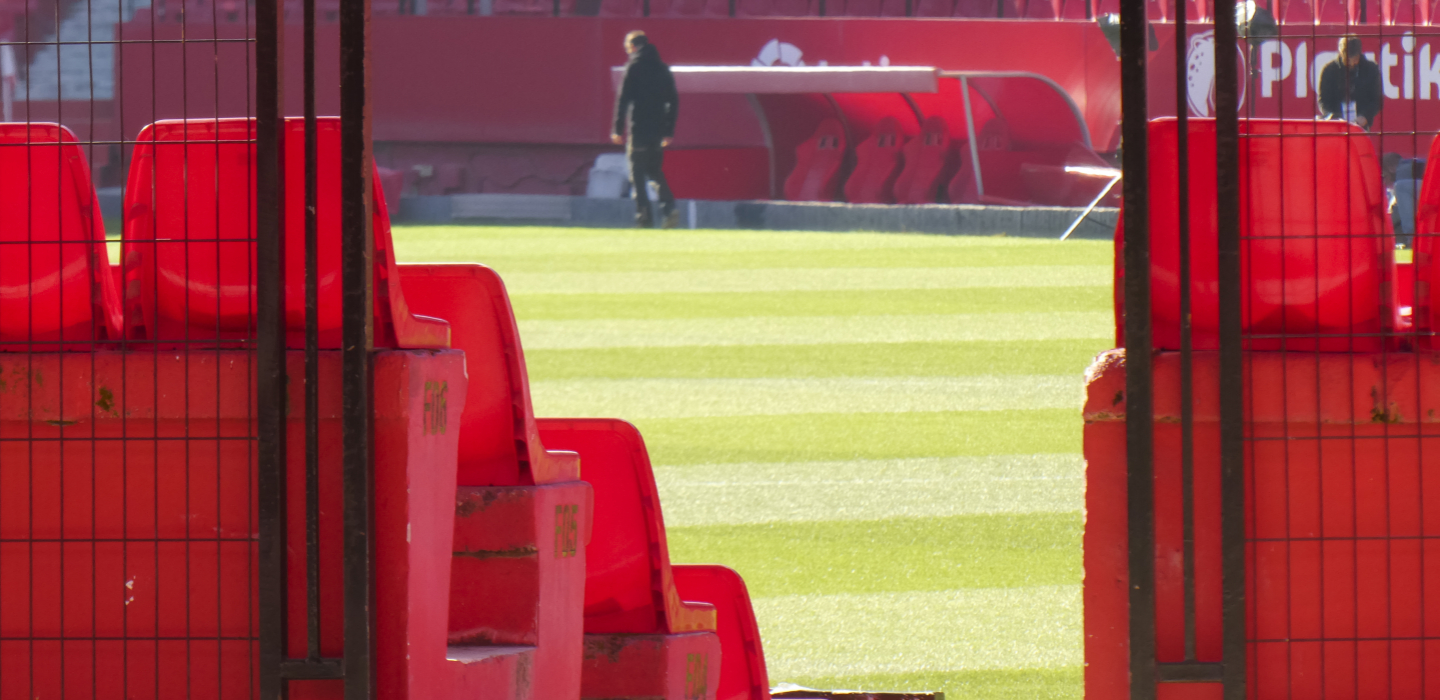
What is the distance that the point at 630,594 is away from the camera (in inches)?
158

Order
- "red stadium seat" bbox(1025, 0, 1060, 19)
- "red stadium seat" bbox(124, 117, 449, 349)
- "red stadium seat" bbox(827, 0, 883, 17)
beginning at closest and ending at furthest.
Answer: "red stadium seat" bbox(124, 117, 449, 349), "red stadium seat" bbox(1025, 0, 1060, 19), "red stadium seat" bbox(827, 0, 883, 17)

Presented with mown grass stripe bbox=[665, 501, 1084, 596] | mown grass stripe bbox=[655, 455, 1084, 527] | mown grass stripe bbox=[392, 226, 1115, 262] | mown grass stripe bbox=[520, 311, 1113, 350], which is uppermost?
mown grass stripe bbox=[392, 226, 1115, 262]

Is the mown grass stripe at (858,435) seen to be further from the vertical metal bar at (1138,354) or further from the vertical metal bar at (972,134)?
the vertical metal bar at (972,134)

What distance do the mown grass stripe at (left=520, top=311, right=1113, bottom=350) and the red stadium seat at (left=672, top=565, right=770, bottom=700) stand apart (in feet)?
22.9

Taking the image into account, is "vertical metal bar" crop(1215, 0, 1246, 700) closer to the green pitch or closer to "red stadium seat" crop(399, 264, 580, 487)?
"red stadium seat" crop(399, 264, 580, 487)

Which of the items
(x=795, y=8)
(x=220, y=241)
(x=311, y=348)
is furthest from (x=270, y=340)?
A: (x=795, y=8)

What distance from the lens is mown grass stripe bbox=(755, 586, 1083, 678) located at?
5.03 metres

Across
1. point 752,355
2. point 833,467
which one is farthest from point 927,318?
point 833,467

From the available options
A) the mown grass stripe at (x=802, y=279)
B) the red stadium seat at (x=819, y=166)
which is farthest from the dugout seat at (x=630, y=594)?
the red stadium seat at (x=819, y=166)

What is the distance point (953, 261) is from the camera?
51.2ft

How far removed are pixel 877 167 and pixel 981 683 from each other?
1658cm

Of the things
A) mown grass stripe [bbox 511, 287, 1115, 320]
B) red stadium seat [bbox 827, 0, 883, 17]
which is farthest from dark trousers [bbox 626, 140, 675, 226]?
red stadium seat [bbox 827, 0, 883, 17]

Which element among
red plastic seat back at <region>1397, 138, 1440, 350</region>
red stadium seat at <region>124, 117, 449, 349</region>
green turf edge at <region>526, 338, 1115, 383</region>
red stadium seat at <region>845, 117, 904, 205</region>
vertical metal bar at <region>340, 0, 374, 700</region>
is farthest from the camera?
red stadium seat at <region>845, 117, 904, 205</region>

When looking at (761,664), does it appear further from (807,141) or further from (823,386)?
(807,141)
